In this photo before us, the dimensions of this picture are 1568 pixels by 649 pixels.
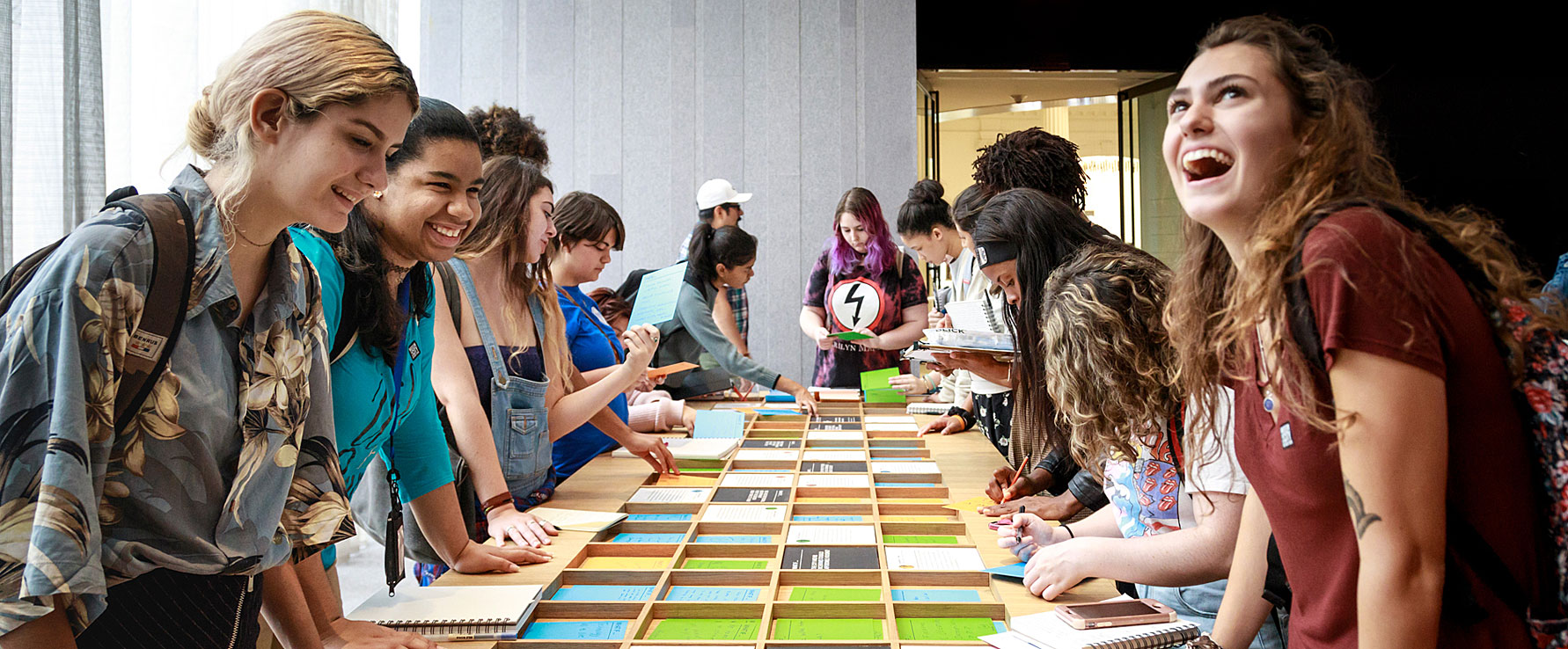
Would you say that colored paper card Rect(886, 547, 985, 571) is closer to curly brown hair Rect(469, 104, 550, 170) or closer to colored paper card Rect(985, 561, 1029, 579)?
colored paper card Rect(985, 561, 1029, 579)

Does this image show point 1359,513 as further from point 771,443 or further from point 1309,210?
point 771,443

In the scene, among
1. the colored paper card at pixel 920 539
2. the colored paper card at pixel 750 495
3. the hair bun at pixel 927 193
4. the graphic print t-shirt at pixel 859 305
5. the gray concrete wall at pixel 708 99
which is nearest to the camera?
the colored paper card at pixel 920 539

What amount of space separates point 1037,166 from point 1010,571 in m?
1.54

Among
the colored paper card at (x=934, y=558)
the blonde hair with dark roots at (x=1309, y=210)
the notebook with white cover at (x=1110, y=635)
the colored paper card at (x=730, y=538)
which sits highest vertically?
the blonde hair with dark roots at (x=1309, y=210)

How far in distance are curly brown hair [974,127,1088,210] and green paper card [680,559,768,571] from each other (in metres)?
1.54

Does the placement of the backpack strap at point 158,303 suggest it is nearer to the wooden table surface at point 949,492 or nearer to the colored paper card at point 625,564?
the wooden table surface at point 949,492

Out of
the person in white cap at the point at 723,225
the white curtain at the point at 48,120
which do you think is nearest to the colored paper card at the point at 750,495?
the white curtain at the point at 48,120

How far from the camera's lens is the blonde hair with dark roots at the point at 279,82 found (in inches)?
40.6

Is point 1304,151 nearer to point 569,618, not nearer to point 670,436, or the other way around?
point 569,618

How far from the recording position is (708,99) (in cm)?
662

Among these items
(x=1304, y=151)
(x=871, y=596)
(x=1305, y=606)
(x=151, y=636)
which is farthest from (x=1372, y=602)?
(x=151, y=636)

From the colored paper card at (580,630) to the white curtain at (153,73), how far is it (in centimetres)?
199

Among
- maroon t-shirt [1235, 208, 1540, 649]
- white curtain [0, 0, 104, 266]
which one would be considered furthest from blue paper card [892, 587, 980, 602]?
white curtain [0, 0, 104, 266]

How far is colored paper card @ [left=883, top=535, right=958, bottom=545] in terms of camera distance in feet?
5.78
